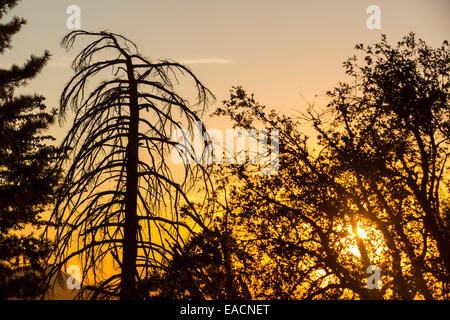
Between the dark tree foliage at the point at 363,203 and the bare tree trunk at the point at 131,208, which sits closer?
the bare tree trunk at the point at 131,208

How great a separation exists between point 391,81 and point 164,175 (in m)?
12.9

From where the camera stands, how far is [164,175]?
20.5 feet

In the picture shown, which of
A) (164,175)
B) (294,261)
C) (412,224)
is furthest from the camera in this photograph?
(412,224)

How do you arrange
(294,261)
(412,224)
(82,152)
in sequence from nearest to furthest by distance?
(82,152), (294,261), (412,224)

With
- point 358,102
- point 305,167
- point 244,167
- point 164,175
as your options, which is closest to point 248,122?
Result: point 244,167

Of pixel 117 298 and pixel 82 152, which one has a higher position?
pixel 82 152

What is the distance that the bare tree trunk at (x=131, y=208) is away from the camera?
5562mm

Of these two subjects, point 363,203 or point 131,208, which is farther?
point 363,203

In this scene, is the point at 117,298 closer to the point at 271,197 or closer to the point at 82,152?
the point at 82,152

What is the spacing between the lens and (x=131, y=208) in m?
5.95

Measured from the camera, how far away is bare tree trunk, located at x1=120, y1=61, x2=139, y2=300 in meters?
5.56

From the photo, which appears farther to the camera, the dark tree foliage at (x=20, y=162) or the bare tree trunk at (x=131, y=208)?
the dark tree foliage at (x=20, y=162)

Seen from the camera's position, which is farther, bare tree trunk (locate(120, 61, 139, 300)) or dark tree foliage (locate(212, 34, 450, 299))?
dark tree foliage (locate(212, 34, 450, 299))
